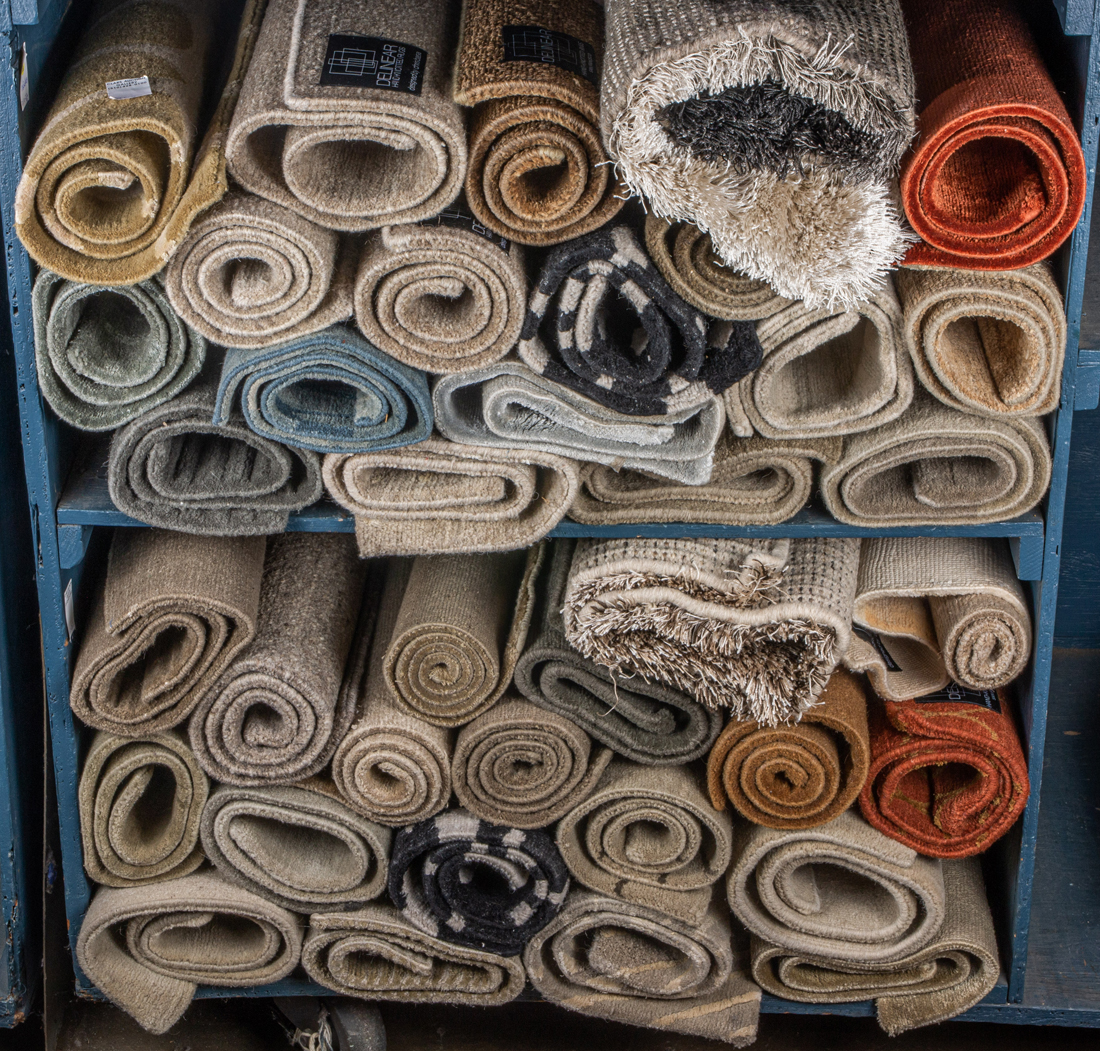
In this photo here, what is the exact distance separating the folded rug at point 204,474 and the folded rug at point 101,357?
1.0 inches

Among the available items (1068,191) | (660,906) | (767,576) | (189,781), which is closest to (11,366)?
(189,781)

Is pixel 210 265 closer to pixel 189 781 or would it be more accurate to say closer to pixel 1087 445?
pixel 189 781

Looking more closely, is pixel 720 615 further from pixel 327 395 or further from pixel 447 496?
pixel 327 395

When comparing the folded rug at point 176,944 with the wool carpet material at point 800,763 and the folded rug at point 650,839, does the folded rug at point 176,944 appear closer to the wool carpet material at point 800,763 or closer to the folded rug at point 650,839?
the folded rug at point 650,839

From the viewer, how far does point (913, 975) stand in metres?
1.74

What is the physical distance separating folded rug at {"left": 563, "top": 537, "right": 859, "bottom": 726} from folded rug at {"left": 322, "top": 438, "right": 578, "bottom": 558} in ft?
0.31

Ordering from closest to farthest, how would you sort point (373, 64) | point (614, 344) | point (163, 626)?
point (373, 64)
point (614, 344)
point (163, 626)

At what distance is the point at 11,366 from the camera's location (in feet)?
5.35

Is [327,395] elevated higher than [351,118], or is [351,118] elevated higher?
[351,118]

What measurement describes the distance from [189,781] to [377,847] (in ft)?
0.83

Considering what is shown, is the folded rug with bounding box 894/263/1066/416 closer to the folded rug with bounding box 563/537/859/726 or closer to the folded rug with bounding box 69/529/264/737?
the folded rug with bounding box 563/537/859/726

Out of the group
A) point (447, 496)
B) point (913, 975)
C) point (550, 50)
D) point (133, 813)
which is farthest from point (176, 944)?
point (550, 50)

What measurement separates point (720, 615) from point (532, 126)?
1.88 ft

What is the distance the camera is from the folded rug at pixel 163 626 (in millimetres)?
1516
